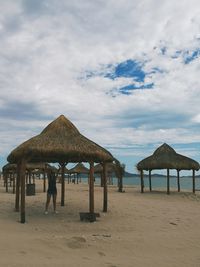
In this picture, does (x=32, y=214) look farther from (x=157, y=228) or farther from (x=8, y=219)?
(x=157, y=228)

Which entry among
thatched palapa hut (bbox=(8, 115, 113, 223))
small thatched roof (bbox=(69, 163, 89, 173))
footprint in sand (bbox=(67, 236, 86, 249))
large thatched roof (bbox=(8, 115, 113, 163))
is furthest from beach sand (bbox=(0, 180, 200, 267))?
small thatched roof (bbox=(69, 163, 89, 173))

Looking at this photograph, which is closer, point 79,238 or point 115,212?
point 79,238

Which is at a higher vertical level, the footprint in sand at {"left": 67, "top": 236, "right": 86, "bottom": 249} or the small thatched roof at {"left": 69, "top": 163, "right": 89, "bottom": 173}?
the small thatched roof at {"left": 69, "top": 163, "right": 89, "bottom": 173}

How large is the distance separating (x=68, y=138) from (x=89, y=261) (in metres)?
6.14

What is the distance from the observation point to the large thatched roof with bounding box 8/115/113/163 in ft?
39.2

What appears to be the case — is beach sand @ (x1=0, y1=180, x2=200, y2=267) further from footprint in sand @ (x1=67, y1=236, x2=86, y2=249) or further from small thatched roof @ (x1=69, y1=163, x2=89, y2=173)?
small thatched roof @ (x1=69, y1=163, x2=89, y2=173)

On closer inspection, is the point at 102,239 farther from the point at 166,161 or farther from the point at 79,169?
the point at 79,169

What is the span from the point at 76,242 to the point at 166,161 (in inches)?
648

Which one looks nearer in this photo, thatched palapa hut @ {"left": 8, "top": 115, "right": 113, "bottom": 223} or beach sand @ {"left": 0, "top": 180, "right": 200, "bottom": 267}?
beach sand @ {"left": 0, "top": 180, "right": 200, "bottom": 267}

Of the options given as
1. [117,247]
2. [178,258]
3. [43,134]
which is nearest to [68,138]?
[43,134]

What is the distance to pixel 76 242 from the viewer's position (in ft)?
27.5

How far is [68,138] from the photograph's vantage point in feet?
41.9

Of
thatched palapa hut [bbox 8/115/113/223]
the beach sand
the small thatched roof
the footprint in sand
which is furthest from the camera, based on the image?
the small thatched roof

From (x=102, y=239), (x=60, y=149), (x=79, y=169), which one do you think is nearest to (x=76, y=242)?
(x=102, y=239)
